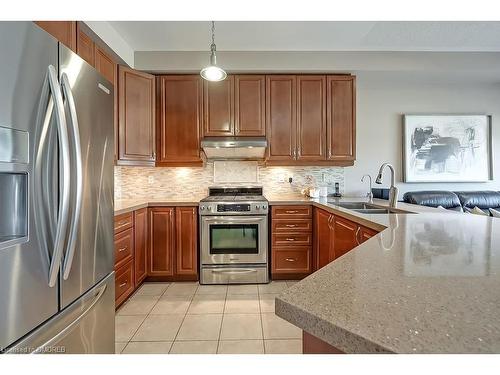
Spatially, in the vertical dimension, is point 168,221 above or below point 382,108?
below

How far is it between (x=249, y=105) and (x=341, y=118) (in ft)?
3.70

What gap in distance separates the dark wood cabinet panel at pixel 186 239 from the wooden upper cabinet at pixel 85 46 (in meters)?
1.59

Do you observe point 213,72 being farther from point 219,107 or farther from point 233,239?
point 233,239

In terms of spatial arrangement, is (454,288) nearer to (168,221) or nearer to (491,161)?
(168,221)

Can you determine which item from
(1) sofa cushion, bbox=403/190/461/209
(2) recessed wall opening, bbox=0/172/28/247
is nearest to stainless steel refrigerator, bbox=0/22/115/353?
(2) recessed wall opening, bbox=0/172/28/247

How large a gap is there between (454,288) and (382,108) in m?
3.62

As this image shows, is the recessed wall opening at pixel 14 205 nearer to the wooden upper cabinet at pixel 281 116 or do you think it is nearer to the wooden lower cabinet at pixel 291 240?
the wooden lower cabinet at pixel 291 240

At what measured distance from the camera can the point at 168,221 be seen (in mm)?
2879

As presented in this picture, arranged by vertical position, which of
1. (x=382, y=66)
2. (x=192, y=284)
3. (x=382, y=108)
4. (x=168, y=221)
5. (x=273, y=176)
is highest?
(x=382, y=66)

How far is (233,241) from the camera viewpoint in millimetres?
2873

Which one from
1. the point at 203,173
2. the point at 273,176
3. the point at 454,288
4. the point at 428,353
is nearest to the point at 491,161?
the point at 273,176

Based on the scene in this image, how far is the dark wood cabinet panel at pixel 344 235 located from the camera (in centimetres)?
201

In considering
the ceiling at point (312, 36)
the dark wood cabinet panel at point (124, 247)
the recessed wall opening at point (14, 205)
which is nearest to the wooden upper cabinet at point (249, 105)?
the ceiling at point (312, 36)

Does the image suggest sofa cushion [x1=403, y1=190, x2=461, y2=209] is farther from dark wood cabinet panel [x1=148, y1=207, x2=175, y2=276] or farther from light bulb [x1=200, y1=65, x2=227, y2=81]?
dark wood cabinet panel [x1=148, y1=207, x2=175, y2=276]
